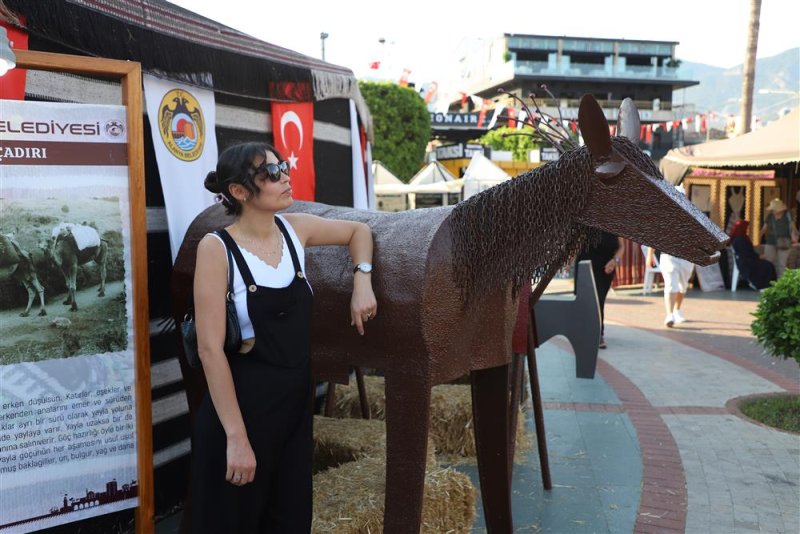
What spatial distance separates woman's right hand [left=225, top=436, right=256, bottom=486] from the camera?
2.27 metres

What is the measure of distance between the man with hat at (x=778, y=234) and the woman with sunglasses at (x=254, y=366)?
14308 mm

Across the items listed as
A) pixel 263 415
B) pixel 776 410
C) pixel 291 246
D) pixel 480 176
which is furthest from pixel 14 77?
pixel 480 176

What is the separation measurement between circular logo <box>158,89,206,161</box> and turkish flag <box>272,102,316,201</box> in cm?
87

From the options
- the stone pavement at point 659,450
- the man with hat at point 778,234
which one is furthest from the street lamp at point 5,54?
the man with hat at point 778,234

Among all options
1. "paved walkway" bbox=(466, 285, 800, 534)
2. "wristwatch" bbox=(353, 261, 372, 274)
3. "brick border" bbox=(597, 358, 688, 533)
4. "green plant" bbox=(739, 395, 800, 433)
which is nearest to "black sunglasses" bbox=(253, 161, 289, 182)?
"wristwatch" bbox=(353, 261, 372, 274)

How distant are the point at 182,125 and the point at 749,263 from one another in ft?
44.4

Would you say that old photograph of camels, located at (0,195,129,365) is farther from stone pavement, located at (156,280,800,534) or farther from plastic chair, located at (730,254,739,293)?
plastic chair, located at (730,254,739,293)

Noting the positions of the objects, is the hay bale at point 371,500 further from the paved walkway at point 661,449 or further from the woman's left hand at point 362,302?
the woman's left hand at point 362,302

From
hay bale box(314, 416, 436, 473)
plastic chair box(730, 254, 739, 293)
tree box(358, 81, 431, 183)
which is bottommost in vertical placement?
plastic chair box(730, 254, 739, 293)

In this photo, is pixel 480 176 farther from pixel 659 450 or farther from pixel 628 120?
pixel 628 120

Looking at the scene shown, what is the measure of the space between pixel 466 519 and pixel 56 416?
2038 millimetres

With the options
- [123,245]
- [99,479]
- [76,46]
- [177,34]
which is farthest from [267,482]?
[177,34]

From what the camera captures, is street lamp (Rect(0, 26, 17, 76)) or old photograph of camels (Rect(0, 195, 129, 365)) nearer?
street lamp (Rect(0, 26, 17, 76))

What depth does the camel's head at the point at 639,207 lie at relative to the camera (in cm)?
270
